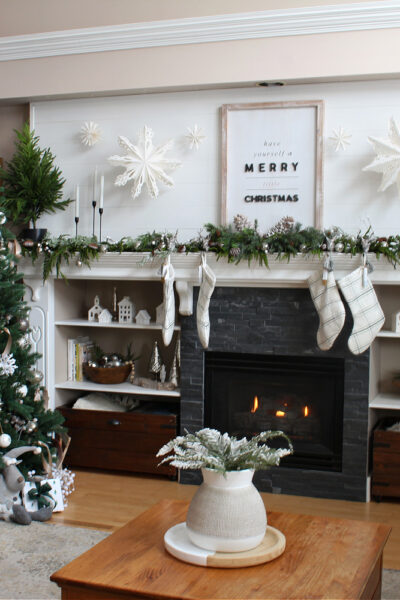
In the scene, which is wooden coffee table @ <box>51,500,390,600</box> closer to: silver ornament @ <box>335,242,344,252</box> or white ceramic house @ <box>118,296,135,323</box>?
silver ornament @ <box>335,242,344,252</box>

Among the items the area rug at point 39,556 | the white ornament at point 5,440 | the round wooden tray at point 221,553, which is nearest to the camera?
the round wooden tray at point 221,553

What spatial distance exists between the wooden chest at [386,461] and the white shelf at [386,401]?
0.47ft

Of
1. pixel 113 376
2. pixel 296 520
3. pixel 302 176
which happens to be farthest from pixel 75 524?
pixel 302 176

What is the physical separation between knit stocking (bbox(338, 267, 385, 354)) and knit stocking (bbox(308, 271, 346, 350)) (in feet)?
0.17

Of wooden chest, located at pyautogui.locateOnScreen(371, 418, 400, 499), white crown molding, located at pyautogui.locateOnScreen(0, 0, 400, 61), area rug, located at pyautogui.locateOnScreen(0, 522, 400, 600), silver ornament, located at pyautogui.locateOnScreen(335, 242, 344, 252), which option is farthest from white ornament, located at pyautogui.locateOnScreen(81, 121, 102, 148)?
wooden chest, located at pyautogui.locateOnScreen(371, 418, 400, 499)

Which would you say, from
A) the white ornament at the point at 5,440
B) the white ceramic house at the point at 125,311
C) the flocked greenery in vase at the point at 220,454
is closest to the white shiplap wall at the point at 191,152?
the white ceramic house at the point at 125,311

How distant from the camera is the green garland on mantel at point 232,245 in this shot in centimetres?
391

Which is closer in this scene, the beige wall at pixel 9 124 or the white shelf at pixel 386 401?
the white shelf at pixel 386 401

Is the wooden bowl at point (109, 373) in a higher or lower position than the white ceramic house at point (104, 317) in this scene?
lower

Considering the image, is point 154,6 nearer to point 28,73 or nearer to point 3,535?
point 28,73

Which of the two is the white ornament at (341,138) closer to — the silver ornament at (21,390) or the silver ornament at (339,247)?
the silver ornament at (339,247)

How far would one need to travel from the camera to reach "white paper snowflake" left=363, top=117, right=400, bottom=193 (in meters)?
3.86

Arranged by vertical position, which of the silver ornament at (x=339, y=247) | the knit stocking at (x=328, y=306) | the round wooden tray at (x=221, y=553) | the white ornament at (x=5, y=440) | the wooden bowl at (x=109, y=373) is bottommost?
the white ornament at (x=5, y=440)

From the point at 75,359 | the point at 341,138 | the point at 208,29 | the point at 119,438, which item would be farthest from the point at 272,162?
the point at 119,438
